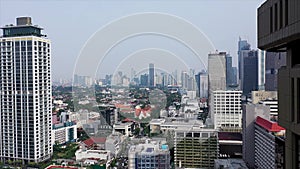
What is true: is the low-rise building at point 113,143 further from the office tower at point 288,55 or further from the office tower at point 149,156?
the office tower at point 288,55

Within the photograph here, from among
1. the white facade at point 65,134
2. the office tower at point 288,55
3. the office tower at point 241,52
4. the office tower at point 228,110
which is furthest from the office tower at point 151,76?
the office tower at point 241,52

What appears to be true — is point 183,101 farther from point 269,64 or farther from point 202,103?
point 269,64

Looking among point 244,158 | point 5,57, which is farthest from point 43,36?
point 244,158

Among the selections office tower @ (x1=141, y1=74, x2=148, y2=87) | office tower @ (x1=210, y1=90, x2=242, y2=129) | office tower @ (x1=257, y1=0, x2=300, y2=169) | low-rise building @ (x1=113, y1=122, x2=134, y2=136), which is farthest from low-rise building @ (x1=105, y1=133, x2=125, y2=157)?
office tower @ (x1=257, y1=0, x2=300, y2=169)

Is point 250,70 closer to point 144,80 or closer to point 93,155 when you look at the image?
point 93,155

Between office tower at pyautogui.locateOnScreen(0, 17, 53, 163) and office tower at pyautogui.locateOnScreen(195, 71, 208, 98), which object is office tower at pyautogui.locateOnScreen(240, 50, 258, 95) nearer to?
office tower at pyautogui.locateOnScreen(195, 71, 208, 98)
